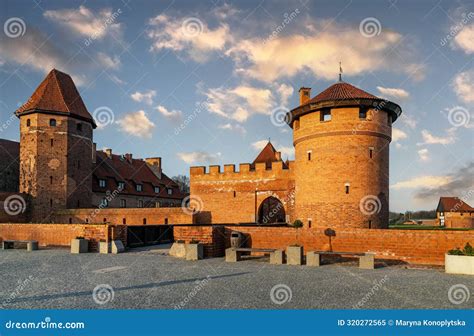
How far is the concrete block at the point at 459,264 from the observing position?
9.61 metres

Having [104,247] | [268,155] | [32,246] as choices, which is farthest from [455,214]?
[32,246]

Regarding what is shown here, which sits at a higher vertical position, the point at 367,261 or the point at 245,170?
the point at 245,170

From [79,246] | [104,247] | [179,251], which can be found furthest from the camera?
[79,246]

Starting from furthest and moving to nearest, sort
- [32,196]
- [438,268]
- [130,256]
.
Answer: [32,196] → [130,256] → [438,268]

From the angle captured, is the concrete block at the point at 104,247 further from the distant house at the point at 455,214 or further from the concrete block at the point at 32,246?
the distant house at the point at 455,214

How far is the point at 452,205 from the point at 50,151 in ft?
182

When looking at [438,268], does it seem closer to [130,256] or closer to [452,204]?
[130,256]

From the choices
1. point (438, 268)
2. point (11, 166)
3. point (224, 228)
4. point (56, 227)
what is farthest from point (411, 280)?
point (11, 166)

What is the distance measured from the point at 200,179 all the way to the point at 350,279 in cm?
2059

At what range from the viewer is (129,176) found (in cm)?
3816

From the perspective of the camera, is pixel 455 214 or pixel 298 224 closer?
pixel 298 224

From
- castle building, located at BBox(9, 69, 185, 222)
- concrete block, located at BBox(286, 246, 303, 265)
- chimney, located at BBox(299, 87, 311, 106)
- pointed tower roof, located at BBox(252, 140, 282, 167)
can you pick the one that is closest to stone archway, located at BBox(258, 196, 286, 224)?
pointed tower roof, located at BBox(252, 140, 282, 167)

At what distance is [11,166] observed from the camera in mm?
31266

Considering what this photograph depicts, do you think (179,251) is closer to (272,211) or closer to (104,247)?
(104,247)
